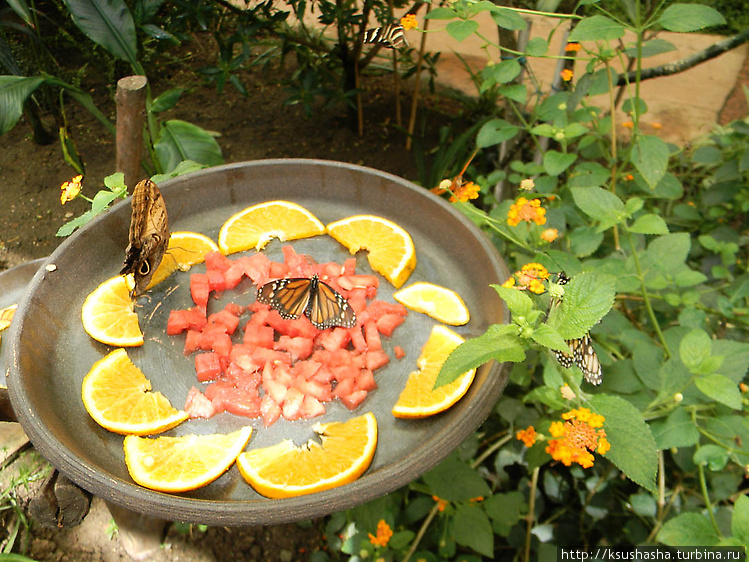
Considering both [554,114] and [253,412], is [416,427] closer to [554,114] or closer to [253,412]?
[253,412]

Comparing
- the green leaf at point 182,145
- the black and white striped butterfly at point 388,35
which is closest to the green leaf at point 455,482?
the green leaf at point 182,145

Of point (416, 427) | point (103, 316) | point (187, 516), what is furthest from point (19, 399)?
point (416, 427)

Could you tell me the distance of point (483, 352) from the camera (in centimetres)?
114

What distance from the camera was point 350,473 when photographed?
4.00ft

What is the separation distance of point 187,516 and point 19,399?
0.47 m

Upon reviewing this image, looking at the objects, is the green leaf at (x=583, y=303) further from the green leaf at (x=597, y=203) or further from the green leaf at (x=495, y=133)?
the green leaf at (x=495, y=133)

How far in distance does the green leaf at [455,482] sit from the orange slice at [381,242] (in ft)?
1.88

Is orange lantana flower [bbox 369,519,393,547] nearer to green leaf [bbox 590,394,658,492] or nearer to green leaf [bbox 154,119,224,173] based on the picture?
green leaf [bbox 590,394,658,492]

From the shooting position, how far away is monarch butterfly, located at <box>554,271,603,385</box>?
1.20m

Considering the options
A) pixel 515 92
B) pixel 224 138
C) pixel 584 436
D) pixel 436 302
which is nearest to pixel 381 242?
pixel 436 302

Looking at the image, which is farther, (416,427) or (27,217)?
(27,217)

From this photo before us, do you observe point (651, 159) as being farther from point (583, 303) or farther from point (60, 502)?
point (60, 502)

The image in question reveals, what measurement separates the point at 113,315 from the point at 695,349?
1.53 m

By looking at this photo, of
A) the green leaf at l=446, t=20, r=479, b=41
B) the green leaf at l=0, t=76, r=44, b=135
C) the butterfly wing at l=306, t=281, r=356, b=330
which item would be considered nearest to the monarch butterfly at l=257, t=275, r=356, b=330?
the butterfly wing at l=306, t=281, r=356, b=330
